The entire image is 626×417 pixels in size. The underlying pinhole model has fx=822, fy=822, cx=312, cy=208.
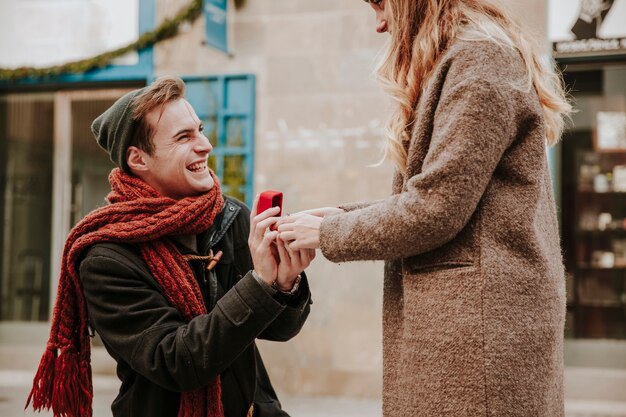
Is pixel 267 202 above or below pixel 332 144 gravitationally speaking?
below

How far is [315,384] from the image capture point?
7.69 meters

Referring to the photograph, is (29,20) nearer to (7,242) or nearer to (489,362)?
(7,242)

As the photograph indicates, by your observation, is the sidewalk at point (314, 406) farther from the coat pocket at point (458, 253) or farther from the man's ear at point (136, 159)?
the coat pocket at point (458, 253)

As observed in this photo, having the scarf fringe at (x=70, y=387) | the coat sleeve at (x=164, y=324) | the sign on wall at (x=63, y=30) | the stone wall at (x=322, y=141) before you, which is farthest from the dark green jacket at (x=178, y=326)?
the sign on wall at (x=63, y=30)

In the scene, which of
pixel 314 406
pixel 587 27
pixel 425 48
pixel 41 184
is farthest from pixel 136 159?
pixel 41 184

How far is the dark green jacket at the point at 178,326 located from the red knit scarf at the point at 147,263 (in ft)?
0.14

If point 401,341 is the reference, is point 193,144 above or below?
above

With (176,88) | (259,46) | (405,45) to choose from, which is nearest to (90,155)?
(259,46)

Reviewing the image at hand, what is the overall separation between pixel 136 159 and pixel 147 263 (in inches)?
15.5

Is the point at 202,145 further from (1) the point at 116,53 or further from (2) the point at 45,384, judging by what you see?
(1) the point at 116,53

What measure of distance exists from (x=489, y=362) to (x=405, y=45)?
Answer: 842 millimetres

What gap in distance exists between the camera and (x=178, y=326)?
230 centimetres

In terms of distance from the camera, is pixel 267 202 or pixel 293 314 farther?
pixel 293 314

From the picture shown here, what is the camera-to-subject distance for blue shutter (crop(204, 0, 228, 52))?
7.58 m
